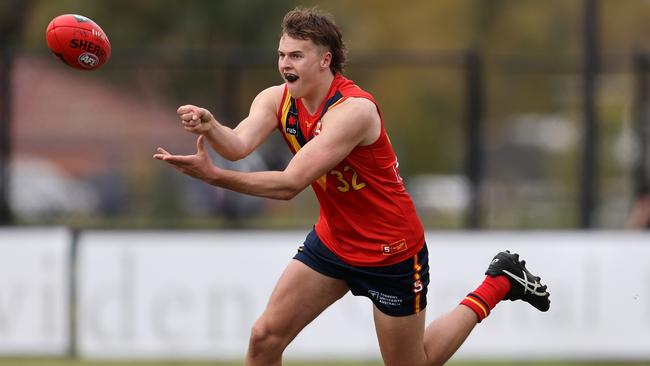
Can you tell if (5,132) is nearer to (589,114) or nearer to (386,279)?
(589,114)

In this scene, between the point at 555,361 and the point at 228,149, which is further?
the point at 555,361

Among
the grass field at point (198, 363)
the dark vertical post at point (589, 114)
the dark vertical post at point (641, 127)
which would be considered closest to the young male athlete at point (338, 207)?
the grass field at point (198, 363)

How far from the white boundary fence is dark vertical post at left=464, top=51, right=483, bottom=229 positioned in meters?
3.30

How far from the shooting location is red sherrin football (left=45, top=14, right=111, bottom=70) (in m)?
6.30

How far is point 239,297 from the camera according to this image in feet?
34.3

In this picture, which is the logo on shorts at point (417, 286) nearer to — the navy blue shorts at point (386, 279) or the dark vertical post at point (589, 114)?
the navy blue shorts at point (386, 279)

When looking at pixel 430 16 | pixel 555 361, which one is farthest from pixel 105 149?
pixel 430 16

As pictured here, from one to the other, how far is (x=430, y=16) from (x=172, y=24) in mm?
10570

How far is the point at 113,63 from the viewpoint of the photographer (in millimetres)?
14469

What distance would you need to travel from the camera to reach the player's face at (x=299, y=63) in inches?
248

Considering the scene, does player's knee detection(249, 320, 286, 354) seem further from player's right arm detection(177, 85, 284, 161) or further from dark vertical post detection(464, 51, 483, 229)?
dark vertical post detection(464, 51, 483, 229)

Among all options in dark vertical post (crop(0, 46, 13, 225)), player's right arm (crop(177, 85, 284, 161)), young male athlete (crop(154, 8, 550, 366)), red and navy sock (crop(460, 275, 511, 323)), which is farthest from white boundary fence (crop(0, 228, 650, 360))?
player's right arm (crop(177, 85, 284, 161))

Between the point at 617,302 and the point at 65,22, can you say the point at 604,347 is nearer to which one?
the point at 617,302

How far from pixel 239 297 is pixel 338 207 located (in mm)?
4026
